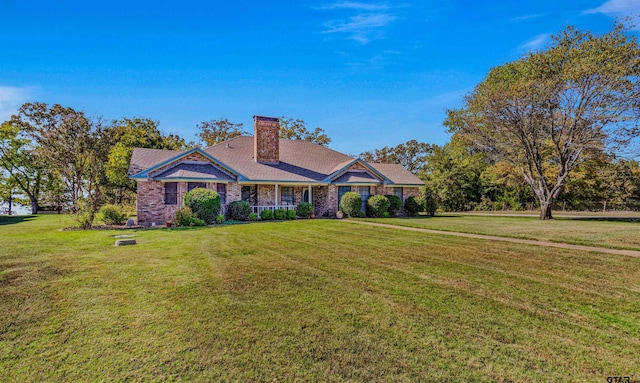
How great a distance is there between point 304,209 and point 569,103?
17.3 m

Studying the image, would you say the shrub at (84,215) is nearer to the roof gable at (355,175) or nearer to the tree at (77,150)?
the tree at (77,150)

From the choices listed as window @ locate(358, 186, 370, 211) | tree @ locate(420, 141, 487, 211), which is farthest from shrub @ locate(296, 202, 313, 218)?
tree @ locate(420, 141, 487, 211)

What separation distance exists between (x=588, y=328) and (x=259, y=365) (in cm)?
381

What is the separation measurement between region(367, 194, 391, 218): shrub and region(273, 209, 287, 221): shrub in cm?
568

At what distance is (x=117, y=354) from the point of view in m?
3.43

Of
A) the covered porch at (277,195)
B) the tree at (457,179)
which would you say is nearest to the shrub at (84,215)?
the covered porch at (277,195)

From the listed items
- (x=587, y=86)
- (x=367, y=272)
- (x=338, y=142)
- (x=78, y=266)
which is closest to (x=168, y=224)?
(x=78, y=266)

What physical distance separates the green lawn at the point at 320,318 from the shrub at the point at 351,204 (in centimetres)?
1306

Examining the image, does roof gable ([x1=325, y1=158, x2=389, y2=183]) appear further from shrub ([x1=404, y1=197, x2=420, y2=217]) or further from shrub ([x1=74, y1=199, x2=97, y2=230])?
shrub ([x1=74, y1=199, x2=97, y2=230])

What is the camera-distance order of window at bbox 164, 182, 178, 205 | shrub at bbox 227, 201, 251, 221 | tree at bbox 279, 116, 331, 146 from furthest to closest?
tree at bbox 279, 116, 331, 146 → shrub at bbox 227, 201, 251, 221 → window at bbox 164, 182, 178, 205

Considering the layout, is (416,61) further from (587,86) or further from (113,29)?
(113,29)

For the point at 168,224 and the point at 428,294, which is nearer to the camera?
the point at 428,294

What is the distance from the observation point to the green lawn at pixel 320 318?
319cm

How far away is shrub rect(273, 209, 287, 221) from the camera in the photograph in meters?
20.0
